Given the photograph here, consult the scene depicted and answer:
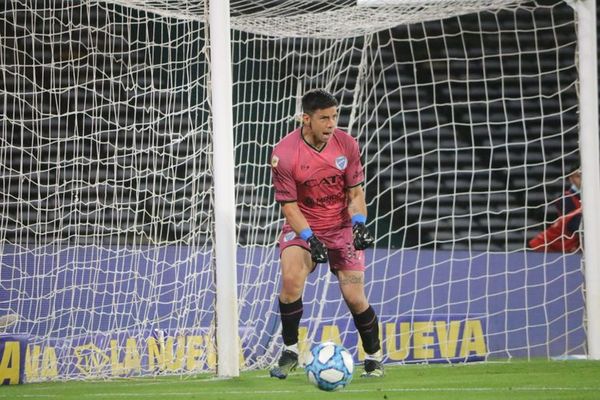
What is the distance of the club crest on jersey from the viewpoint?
279 inches

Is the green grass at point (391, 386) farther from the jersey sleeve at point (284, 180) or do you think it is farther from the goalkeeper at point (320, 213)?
the jersey sleeve at point (284, 180)

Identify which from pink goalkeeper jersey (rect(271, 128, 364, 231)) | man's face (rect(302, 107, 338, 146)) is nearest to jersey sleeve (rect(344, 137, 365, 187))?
pink goalkeeper jersey (rect(271, 128, 364, 231))

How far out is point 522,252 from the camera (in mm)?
10969

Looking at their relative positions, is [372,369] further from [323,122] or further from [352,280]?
[323,122]

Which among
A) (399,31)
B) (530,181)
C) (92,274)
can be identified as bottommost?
(92,274)

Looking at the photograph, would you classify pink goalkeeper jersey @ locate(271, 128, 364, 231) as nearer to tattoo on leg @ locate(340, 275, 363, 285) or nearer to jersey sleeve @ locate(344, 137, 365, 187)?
jersey sleeve @ locate(344, 137, 365, 187)

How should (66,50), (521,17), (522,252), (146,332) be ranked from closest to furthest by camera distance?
(146,332)
(522,252)
(66,50)
(521,17)

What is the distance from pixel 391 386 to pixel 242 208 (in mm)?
3958

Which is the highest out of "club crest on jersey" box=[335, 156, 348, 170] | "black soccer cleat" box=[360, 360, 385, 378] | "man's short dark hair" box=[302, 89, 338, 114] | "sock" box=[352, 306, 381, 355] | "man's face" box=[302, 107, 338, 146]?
Answer: "man's short dark hair" box=[302, 89, 338, 114]

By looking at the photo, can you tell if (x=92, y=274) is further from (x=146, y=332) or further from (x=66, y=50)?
(x=66, y=50)

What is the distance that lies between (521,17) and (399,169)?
268cm

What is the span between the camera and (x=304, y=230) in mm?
6895

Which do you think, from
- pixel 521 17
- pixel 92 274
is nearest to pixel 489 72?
pixel 521 17

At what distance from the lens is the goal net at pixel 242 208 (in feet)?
28.3
